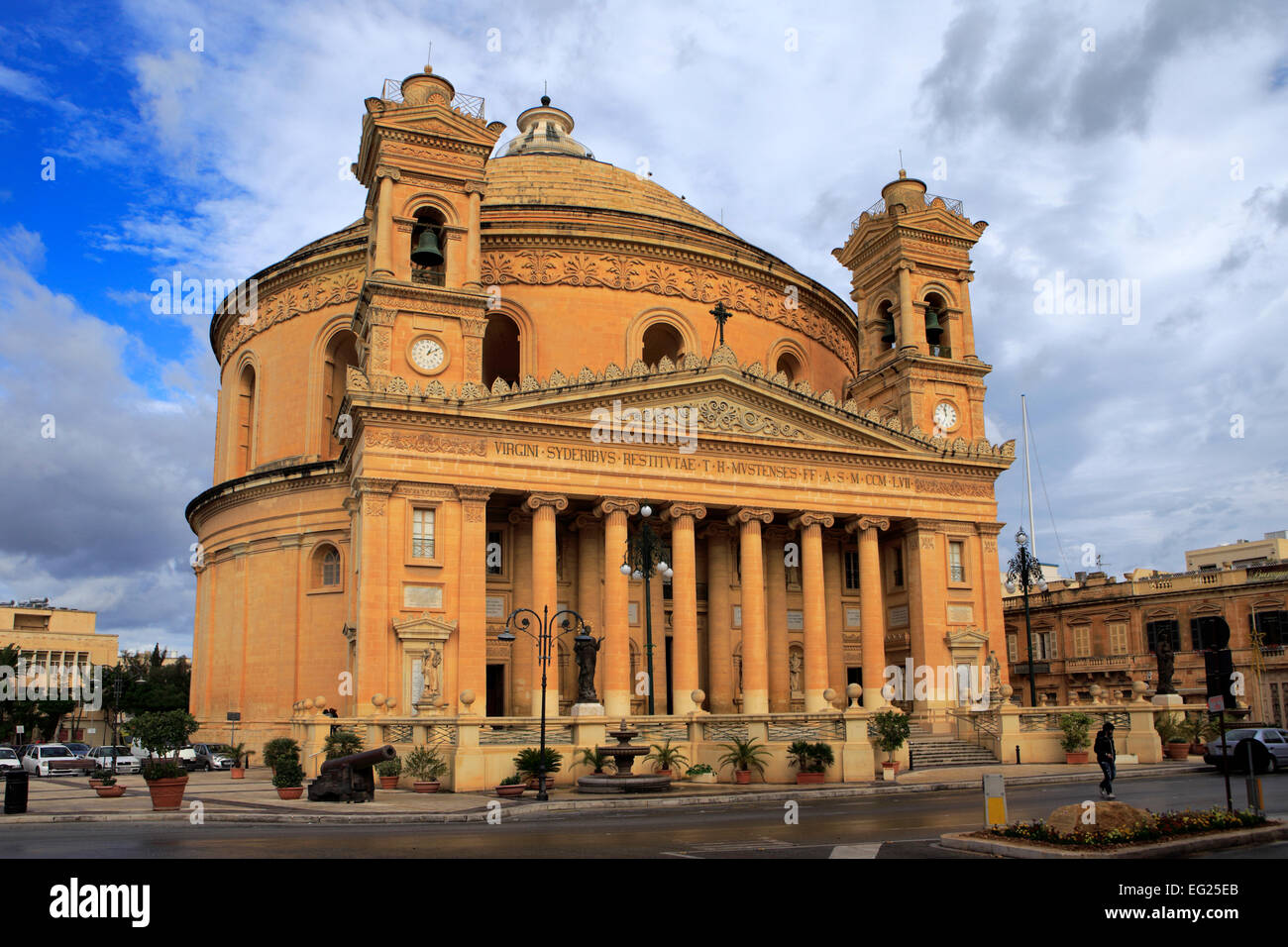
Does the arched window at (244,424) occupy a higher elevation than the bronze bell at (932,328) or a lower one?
lower

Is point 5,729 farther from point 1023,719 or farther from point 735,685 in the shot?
point 1023,719

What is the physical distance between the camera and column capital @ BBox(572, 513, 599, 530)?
41.1 metres

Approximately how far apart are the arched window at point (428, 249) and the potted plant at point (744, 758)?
19.2 meters

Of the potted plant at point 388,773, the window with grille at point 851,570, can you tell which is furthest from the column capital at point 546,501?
the window with grille at point 851,570

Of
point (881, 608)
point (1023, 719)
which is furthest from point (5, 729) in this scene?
point (1023, 719)

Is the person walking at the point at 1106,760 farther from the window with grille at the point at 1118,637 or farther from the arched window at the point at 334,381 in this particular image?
the window with grille at the point at 1118,637

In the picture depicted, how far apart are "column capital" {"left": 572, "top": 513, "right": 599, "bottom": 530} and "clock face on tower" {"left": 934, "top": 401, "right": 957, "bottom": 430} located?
16375mm

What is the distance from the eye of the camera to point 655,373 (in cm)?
3956

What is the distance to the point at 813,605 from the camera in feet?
136

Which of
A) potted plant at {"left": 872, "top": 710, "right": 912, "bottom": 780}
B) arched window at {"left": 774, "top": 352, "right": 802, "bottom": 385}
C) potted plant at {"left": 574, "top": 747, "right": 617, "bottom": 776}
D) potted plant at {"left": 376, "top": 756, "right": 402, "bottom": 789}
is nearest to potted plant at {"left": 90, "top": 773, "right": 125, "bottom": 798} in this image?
potted plant at {"left": 376, "top": 756, "right": 402, "bottom": 789}

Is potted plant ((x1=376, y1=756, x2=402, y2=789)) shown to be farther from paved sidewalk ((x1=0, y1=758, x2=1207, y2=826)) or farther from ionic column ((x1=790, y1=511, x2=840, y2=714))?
ionic column ((x1=790, y1=511, x2=840, y2=714))

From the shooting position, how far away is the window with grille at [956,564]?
4475cm
